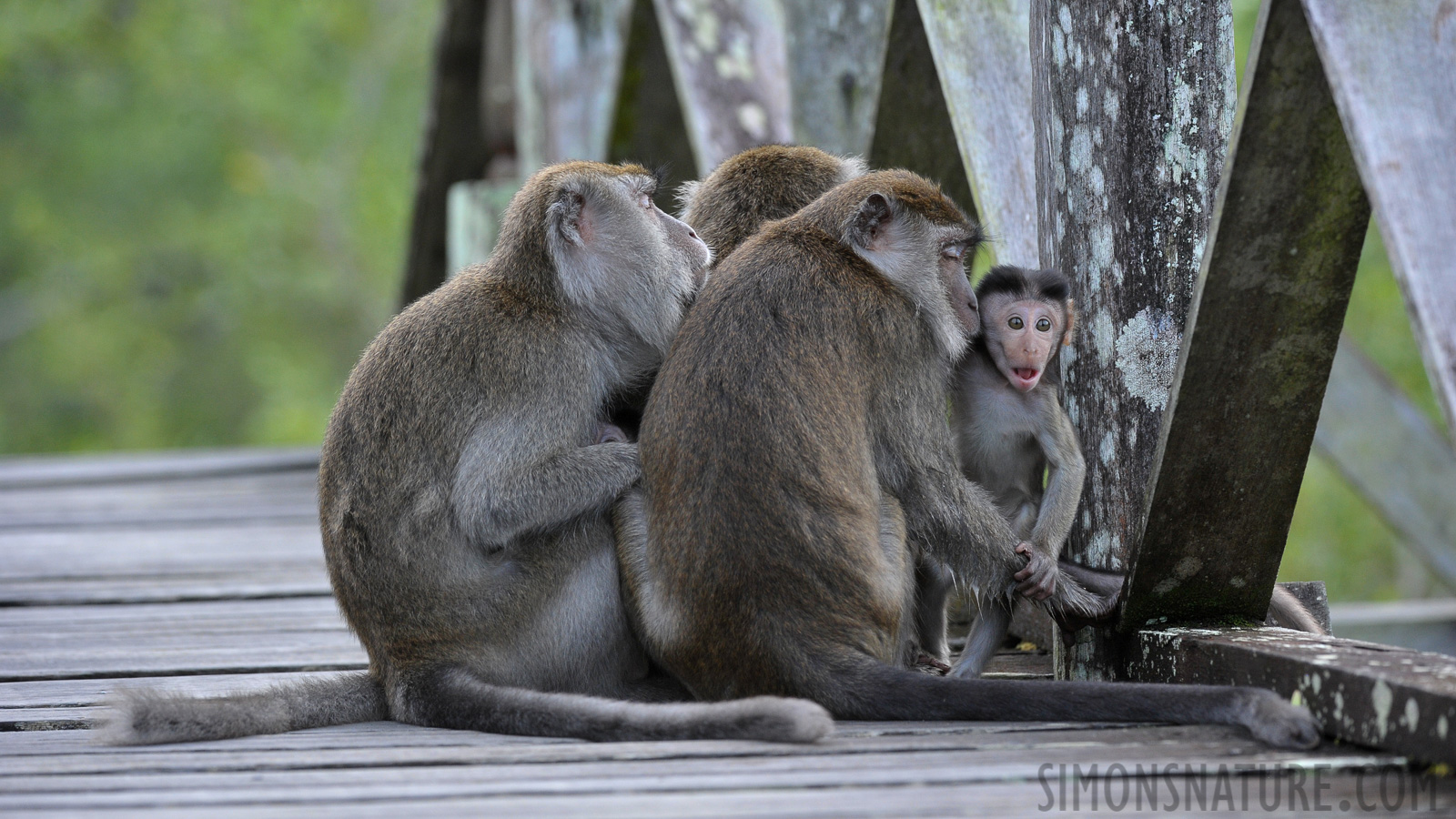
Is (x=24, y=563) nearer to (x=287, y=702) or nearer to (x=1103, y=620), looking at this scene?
(x=287, y=702)

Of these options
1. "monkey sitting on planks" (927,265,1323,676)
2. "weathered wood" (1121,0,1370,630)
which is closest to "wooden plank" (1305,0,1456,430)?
"weathered wood" (1121,0,1370,630)

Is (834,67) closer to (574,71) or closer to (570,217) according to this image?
(570,217)

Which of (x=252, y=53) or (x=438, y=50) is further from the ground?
(x=252, y=53)

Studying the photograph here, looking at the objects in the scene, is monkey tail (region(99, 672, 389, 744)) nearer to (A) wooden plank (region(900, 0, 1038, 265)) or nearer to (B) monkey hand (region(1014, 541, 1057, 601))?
(B) monkey hand (region(1014, 541, 1057, 601))

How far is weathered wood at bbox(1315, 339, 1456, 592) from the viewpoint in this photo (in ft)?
20.5

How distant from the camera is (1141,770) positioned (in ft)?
6.88

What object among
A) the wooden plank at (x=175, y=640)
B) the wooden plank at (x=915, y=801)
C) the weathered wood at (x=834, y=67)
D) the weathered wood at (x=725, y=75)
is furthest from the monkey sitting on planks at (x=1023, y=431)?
the weathered wood at (x=725, y=75)

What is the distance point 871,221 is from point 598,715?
116 cm

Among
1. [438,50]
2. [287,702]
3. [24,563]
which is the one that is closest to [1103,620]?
[287,702]

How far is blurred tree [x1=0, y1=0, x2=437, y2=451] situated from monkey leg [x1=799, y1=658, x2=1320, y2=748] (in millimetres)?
16437

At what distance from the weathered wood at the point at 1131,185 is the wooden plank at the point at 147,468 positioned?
298 inches

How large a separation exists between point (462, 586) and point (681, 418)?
590 mm

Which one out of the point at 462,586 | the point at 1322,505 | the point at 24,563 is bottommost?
the point at 1322,505

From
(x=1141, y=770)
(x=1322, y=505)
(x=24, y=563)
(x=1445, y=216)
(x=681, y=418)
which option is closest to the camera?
(x=1445, y=216)
